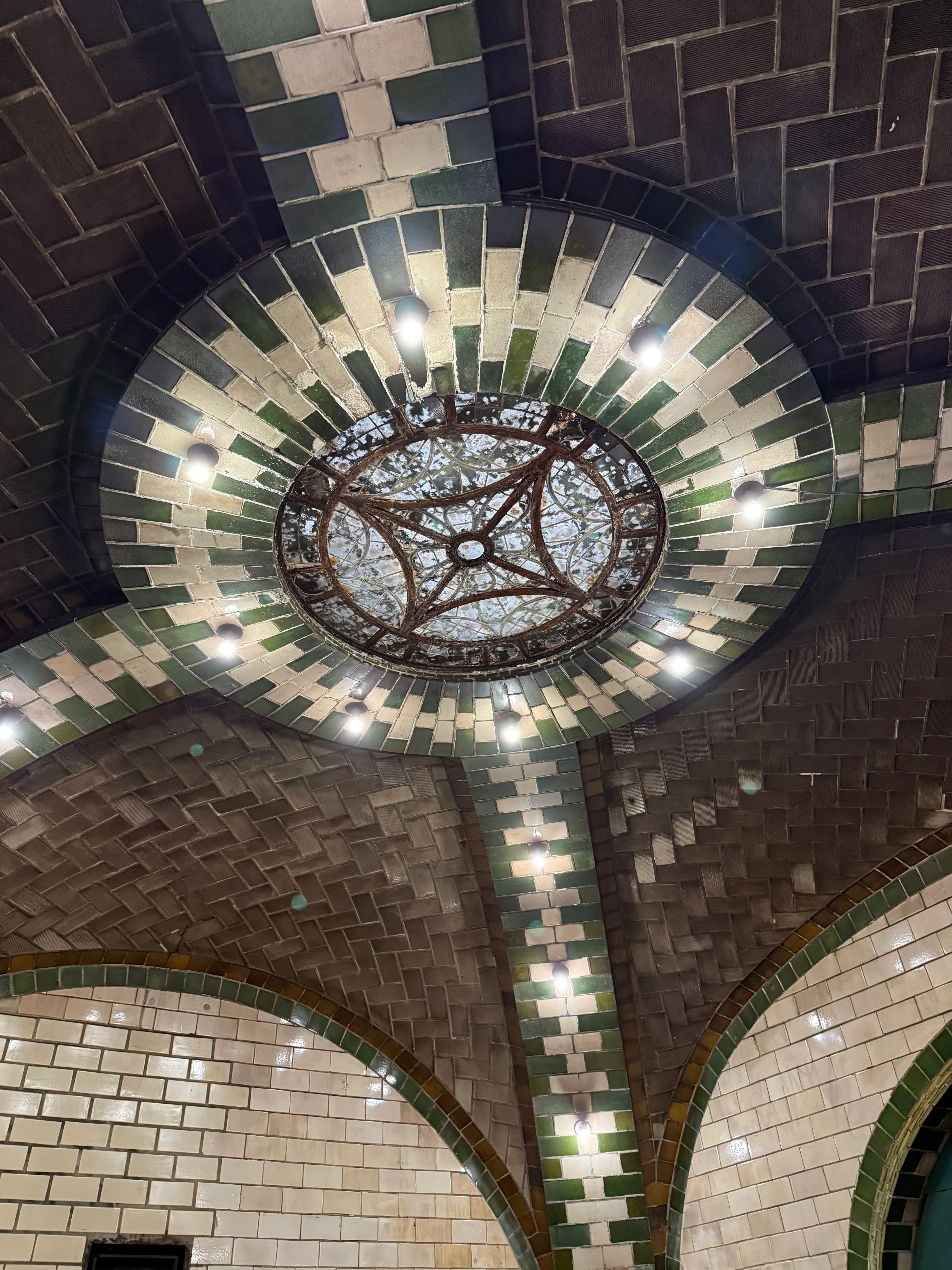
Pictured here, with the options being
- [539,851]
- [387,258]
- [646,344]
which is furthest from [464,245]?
[539,851]

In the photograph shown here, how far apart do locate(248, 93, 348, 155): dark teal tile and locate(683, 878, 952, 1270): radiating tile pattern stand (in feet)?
15.5

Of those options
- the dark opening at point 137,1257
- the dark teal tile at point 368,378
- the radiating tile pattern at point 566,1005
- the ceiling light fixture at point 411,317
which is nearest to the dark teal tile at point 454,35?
the ceiling light fixture at point 411,317

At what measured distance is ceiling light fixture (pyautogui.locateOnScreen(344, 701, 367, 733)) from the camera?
14.9ft

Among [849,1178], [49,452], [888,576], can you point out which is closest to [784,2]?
[888,576]

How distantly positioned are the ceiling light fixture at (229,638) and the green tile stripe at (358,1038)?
2374 millimetres

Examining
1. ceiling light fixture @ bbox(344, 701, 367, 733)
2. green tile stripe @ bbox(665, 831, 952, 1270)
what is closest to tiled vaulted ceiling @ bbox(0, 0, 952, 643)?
ceiling light fixture @ bbox(344, 701, 367, 733)

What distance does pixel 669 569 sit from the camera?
3.87 metres

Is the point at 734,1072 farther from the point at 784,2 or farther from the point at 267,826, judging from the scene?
the point at 784,2

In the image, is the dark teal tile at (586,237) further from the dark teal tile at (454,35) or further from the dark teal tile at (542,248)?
the dark teal tile at (454,35)

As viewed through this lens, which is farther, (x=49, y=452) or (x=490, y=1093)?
(x=490, y=1093)

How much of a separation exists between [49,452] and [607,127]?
2.42 m

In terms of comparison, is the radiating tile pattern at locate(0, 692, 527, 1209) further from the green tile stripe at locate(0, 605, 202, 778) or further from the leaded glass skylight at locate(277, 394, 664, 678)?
the leaded glass skylight at locate(277, 394, 664, 678)

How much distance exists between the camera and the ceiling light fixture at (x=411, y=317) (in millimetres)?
2893

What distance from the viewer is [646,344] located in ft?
9.98
